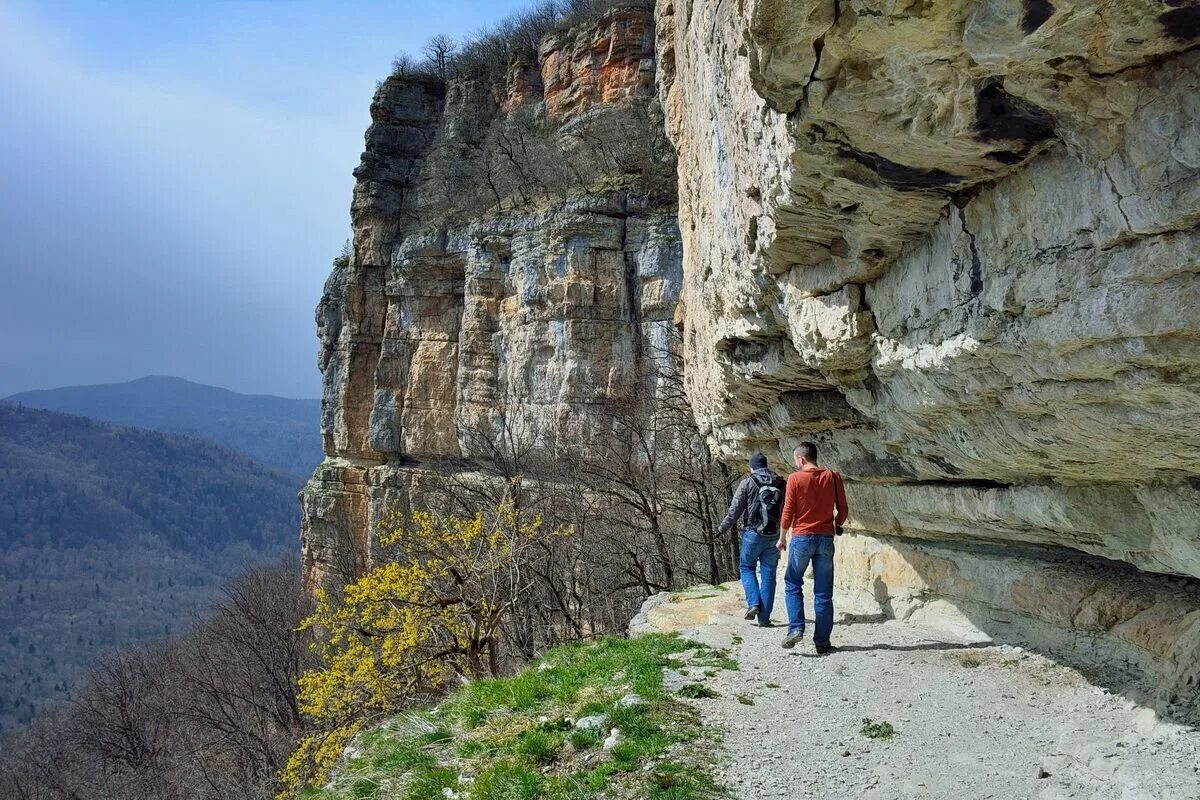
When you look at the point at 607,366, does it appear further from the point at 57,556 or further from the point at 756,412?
the point at 57,556

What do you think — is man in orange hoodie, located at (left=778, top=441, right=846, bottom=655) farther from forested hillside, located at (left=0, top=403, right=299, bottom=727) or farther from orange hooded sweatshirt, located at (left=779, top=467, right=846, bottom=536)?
forested hillside, located at (left=0, top=403, right=299, bottom=727)

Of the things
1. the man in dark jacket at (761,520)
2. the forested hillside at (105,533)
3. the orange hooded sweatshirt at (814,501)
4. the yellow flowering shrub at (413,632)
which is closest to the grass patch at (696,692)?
the orange hooded sweatshirt at (814,501)

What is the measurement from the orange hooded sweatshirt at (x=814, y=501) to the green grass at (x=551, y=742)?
126 cm

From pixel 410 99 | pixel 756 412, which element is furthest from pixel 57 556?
pixel 756 412

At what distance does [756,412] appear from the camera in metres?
8.02

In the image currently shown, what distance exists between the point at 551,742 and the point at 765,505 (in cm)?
315

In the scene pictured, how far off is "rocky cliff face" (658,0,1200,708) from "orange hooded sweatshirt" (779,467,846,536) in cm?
56

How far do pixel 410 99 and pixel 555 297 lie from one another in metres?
14.4

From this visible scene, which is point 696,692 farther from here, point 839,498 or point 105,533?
point 105,533

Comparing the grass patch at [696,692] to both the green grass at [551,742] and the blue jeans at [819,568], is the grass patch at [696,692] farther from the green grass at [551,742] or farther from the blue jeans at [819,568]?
the blue jeans at [819,568]

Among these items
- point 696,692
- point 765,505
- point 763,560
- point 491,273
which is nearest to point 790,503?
point 765,505

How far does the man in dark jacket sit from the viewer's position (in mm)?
7074

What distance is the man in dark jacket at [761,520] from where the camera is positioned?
707cm

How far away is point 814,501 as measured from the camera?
6.04 metres
